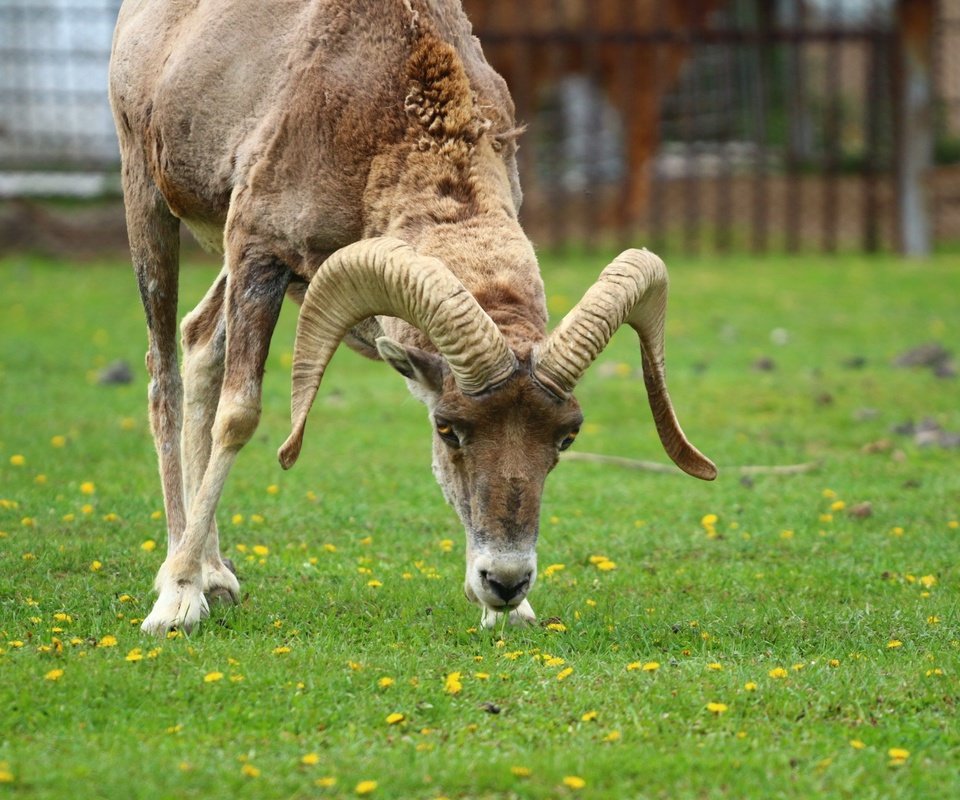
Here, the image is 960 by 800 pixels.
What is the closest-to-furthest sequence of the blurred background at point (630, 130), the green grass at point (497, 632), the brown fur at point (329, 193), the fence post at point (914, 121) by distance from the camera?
the green grass at point (497, 632) → the brown fur at point (329, 193) → the fence post at point (914, 121) → the blurred background at point (630, 130)

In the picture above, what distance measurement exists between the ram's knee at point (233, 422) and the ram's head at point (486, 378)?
0.55 meters

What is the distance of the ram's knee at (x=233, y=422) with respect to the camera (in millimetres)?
6988

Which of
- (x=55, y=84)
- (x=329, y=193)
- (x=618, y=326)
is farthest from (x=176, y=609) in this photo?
(x=55, y=84)

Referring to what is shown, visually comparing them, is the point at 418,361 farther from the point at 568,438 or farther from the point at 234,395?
the point at 234,395

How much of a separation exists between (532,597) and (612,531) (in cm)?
165

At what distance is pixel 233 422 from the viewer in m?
6.99

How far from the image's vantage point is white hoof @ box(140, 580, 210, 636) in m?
6.63

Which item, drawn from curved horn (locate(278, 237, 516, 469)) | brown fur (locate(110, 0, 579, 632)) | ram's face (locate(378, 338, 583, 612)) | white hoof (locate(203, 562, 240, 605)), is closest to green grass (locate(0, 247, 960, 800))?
white hoof (locate(203, 562, 240, 605))

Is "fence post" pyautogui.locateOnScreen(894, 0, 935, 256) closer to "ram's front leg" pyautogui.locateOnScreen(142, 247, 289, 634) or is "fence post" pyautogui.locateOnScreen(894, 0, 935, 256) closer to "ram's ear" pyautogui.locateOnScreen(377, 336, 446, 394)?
"ram's front leg" pyautogui.locateOnScreen(142, 247, 289, 634)

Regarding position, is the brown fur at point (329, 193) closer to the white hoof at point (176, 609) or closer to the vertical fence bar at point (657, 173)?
the white hoof at point (176, 609)

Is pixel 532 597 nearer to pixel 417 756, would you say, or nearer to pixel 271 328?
pixel 271 328

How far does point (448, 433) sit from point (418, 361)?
338 mm

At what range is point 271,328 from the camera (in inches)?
279

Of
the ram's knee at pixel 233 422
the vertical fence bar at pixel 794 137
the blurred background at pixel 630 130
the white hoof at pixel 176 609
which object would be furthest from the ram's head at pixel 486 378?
the vertical fence bar at pixel 794 137
